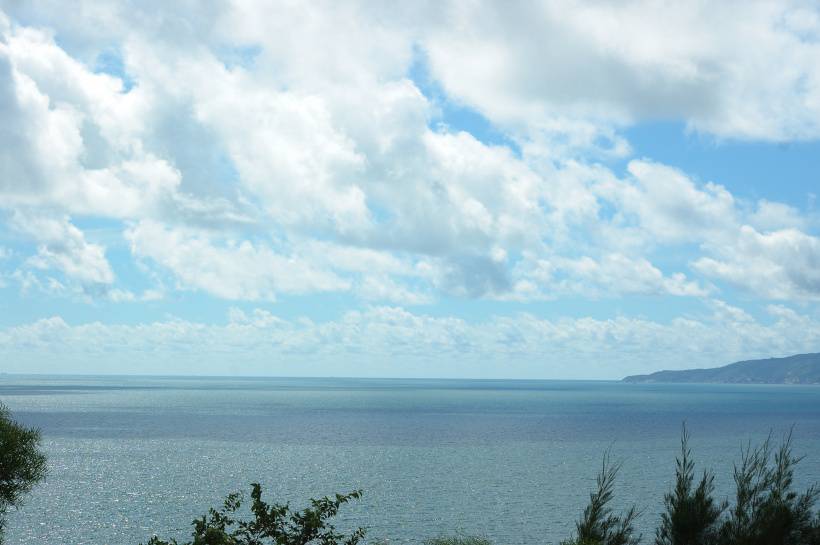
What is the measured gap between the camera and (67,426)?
16500cm

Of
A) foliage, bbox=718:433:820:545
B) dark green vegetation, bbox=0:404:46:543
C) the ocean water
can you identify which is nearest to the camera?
foliage, bbox=718:433:820:545

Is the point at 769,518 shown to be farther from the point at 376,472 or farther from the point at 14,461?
the point at 376,472

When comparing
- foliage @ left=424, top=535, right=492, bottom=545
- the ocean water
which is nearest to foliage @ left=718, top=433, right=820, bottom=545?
foliage @ left=424, top=535, right=492, bottom=545

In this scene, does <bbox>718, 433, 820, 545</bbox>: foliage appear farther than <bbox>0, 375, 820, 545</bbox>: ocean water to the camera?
No

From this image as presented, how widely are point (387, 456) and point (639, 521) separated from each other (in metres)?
51.1

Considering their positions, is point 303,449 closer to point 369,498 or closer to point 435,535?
point 369,498

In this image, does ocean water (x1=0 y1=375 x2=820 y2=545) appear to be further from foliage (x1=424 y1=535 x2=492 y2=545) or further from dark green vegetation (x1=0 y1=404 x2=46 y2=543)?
dark green vegetation (x1=0 y1=404 x2=46 y2=543)

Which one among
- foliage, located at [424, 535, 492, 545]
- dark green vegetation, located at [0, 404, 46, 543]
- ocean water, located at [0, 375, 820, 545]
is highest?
dark green vegetation, located at [0, 404, 46, 543]

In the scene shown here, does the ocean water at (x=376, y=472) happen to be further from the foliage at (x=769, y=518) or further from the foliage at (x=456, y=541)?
the foliage at (x=769, y=518)

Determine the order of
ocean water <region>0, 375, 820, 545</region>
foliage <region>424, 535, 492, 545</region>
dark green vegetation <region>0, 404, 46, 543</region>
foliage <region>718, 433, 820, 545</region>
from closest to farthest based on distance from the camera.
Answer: foliage <region>718, 433, 820, 545</region>
foliage <region>424, 535, 492, 545</region>
dark green vegetation <region>0, 404, 46, 543</region>
ocean water <region>0, 375, 820, 545</region>

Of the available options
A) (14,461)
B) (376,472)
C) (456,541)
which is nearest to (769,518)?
(456,541)

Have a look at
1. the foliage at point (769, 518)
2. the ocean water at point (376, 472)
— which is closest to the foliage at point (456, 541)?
the ocean water at point (376, 472)

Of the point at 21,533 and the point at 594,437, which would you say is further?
the point at 594,437

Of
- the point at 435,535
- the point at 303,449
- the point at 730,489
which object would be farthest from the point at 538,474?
the point at 303,449
